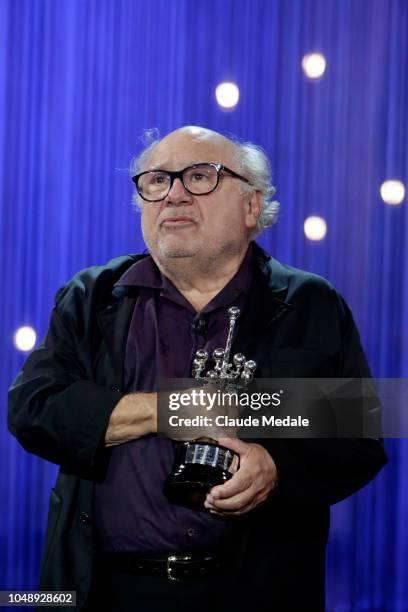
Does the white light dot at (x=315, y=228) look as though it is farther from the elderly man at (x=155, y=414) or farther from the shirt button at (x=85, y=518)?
the shirt button at (x=85, y=518)

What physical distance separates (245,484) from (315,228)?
793mm

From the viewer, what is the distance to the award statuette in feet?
4.27

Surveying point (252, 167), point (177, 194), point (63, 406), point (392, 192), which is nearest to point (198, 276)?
point (177, 194)

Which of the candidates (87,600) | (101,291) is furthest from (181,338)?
(87,600)

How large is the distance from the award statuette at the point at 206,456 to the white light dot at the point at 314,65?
79 cm

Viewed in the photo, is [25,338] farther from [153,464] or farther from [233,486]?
[233,486]

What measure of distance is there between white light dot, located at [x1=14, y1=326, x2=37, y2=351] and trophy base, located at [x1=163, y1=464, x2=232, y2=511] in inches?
26.6

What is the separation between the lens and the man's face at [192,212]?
1.59m

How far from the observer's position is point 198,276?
5.33ft

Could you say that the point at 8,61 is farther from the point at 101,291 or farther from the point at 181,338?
the point at 181,338

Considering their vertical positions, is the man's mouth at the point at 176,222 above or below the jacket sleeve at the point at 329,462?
above

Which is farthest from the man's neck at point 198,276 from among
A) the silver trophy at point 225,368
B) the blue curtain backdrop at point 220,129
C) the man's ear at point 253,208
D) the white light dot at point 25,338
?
the white light dot at point 25,338

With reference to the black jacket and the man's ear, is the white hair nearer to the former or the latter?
the man's ear

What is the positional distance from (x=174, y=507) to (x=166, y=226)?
0.55 metres
